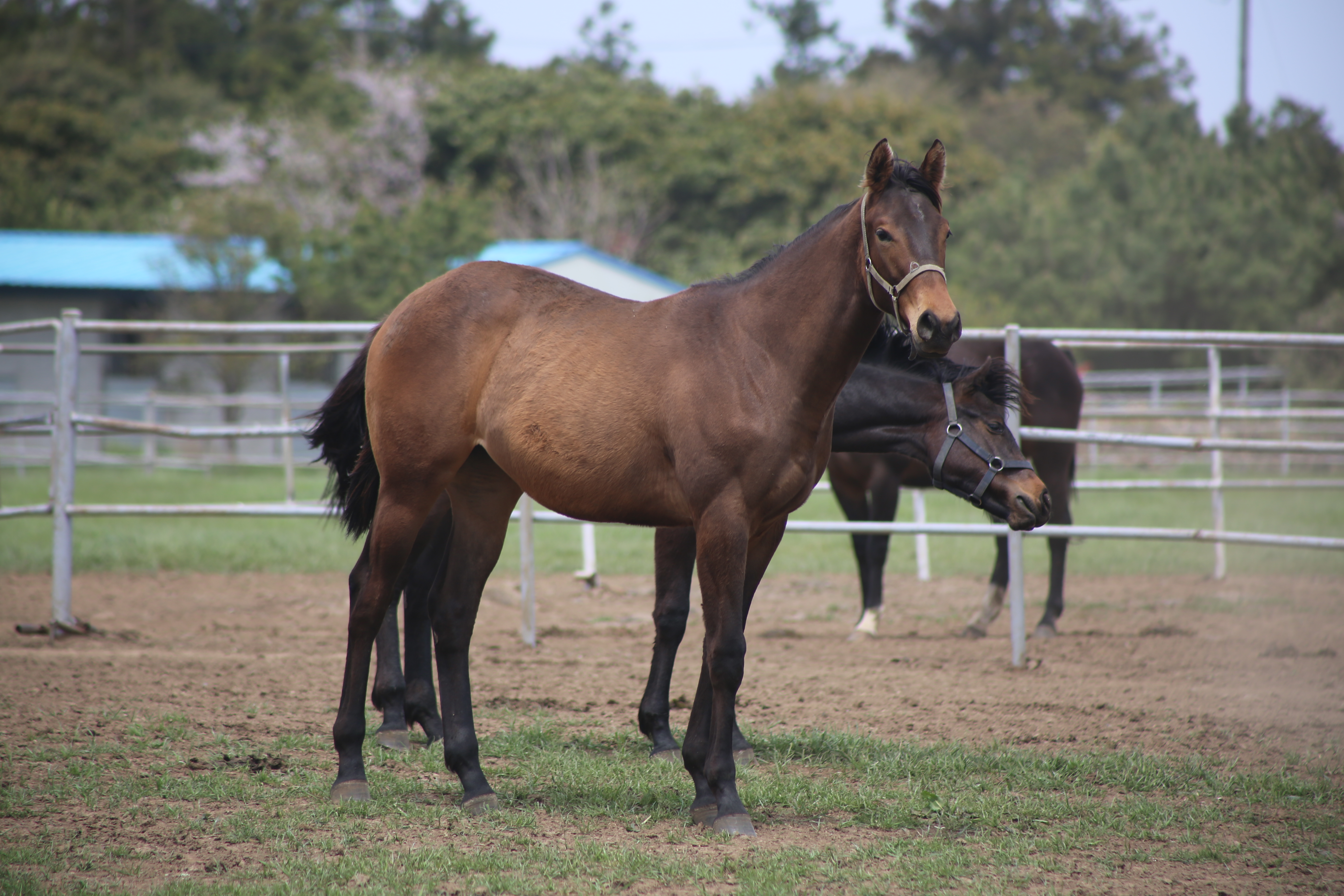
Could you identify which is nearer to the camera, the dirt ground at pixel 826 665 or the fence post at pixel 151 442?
the dirt ground at pixel 826 665

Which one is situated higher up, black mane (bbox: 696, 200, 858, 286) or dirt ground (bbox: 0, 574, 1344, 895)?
black mane (bbox: 696, 200, 858, 286)

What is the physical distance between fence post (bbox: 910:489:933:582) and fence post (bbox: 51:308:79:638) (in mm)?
5587

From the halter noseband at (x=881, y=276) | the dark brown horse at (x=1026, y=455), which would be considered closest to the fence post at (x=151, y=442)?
the dark brown horse at (x=1026, y=455)

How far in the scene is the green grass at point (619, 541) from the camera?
956cm

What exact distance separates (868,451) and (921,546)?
472 cm

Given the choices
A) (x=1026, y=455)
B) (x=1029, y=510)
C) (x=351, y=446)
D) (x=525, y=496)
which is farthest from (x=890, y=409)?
(x=1026, y=455)

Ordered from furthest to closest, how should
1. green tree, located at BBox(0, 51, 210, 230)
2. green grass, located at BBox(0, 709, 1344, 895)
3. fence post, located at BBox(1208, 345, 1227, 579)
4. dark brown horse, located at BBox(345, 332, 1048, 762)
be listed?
green tree, located at BBox(0, 51, 210, 230) < fence post, located at BBox(1208, 345, 1227, 579) < dark brown horse, located at BBox(345, 332, 1048, 762) < green grass, located at BBox(0, 709, 1344, 895)

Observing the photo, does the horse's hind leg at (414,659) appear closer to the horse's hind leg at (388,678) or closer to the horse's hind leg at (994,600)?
the horse's hind leg at (388,678)

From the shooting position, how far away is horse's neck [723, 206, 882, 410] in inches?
133

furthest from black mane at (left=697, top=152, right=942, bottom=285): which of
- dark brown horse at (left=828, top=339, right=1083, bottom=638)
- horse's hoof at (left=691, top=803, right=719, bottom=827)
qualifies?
dark brown horse at (left=828, top=339, right=1083, bottom=638)

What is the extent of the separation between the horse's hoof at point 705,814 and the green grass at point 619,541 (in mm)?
4859

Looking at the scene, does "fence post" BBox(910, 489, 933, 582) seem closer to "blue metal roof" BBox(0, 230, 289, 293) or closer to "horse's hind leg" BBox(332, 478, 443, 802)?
"horse's hind leg" BBox(332, 478, 443, 802)

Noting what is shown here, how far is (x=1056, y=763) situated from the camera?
397 cm

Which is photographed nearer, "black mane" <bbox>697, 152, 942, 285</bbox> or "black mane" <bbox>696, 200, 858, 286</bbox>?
"black mane" <bbox>697, 152, 942, 285</bbox>
